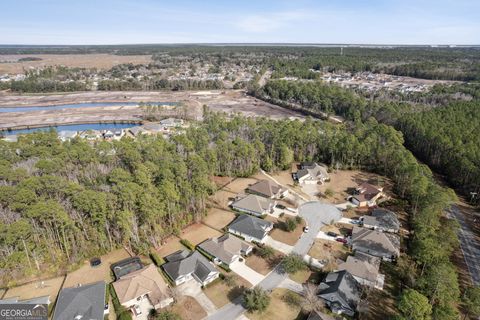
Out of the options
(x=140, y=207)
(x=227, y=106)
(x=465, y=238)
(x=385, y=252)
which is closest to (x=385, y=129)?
(x=465, y=238)

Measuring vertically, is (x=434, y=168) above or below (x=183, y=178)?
below

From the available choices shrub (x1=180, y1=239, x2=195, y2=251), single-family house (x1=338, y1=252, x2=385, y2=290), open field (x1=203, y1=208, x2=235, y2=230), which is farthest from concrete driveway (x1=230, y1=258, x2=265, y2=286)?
single-family house (x1=338, y1=252, x2=385, y2=290)

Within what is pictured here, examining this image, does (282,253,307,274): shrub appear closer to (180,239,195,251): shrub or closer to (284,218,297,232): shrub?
(284,218,297,232): shrub

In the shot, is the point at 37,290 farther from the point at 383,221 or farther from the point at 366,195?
the point at 366,195

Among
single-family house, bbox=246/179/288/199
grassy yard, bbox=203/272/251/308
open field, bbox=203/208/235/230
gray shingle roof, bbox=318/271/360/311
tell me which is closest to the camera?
gray shingle roof, bbox=318/271/360/311

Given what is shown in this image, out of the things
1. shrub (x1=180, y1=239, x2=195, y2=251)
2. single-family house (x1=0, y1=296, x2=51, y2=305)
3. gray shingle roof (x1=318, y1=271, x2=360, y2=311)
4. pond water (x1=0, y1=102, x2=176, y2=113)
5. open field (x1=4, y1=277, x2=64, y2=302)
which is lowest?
open field (x1=4, y1=277, x2=64, y2=302)

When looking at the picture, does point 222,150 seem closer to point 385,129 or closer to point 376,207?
point 376,207

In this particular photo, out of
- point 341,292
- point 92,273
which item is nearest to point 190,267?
point 92,273
